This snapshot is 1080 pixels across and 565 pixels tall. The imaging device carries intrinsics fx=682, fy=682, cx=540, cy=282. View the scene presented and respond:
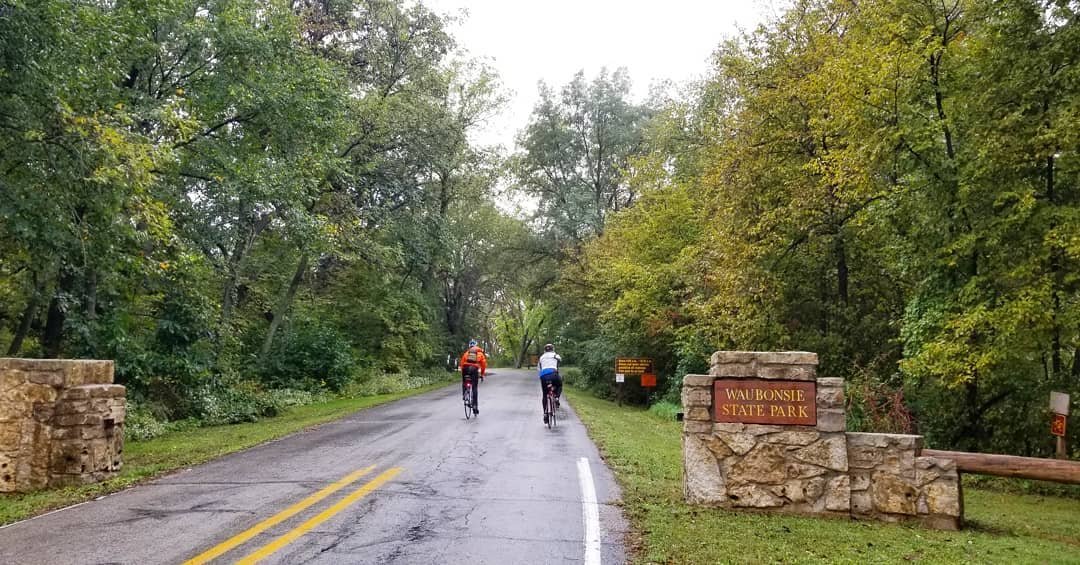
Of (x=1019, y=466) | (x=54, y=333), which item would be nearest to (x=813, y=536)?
(x=1019, y=466)

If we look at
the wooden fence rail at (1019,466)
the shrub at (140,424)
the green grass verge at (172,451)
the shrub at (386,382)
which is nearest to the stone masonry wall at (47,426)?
the green grass verge at (172,451)

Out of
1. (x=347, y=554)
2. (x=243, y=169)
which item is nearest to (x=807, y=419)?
(x=347, y=554)

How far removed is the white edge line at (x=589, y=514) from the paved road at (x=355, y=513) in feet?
0.06

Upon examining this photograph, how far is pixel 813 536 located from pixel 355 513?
14.1ft

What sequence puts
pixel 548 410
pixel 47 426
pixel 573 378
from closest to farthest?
pixel 47 426
pixel 548 410
pixel 573 378

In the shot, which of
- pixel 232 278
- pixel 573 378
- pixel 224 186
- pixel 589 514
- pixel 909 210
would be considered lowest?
pixel 573 378

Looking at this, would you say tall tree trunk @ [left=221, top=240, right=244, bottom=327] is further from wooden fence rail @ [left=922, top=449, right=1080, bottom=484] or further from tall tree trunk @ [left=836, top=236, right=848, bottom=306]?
wooden fence rail @ [left=922, top=449, right=1080, bottom=484]

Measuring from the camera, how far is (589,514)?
6.66 metres

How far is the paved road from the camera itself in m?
5.28

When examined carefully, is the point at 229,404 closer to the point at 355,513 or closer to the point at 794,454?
the point at 355,513

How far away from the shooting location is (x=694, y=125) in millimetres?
28500

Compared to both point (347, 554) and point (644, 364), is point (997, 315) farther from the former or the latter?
point (644, 364)

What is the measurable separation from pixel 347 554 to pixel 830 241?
13.7 meters

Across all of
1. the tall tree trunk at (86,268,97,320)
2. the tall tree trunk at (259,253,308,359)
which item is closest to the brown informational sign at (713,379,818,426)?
the tall tree trunk at (86,268,97,320)
